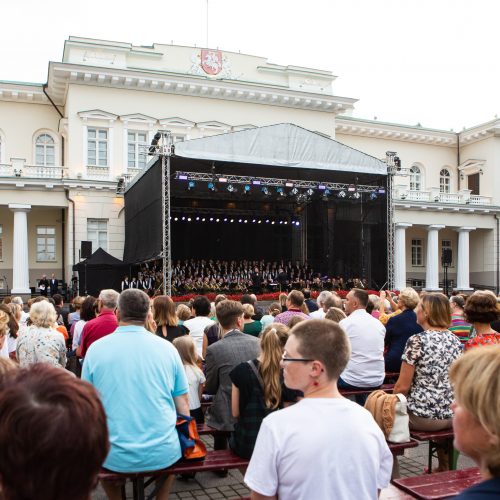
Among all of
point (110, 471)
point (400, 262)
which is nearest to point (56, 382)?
point (110, 471)

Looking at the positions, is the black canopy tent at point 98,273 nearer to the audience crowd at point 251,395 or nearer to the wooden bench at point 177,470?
the audience crowd at point 251,395

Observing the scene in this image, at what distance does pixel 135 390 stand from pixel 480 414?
2.49 meters

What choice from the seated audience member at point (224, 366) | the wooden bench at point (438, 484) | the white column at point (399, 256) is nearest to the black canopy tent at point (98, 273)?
the seated audience member at point (224, 366)

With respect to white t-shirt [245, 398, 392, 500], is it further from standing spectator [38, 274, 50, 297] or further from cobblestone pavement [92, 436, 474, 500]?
standing spectator [38, 274, 50, 297]

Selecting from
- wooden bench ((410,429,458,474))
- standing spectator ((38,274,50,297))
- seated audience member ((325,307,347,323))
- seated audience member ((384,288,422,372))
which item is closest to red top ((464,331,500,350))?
wooden bench ((410,429,458,474))

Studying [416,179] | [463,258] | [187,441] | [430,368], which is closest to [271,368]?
[187,441]

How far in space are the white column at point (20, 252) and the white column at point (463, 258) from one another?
25.0 meters

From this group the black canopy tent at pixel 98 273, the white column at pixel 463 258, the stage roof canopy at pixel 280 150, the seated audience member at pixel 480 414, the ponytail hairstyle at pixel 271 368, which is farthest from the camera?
the white column at pixel 463 258

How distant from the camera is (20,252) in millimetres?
23125

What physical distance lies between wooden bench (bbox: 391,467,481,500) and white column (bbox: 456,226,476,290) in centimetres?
3081

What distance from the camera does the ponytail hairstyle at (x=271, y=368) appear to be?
3818 mm

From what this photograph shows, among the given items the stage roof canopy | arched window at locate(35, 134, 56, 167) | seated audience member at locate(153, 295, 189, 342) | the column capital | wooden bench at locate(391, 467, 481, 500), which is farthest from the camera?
arched window at locate(35, 134, 56, 167)

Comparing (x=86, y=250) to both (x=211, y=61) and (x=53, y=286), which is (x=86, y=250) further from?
(x=211, y=61)

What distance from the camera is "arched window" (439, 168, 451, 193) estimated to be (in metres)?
36.3
